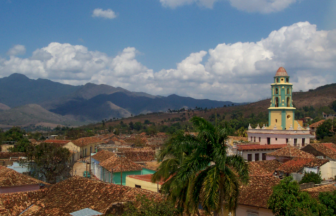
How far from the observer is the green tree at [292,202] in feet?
39.8

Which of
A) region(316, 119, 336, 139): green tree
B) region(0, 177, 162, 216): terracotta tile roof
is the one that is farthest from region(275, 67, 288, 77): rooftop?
region(0, 177, 162, 216): terracotta tile roof

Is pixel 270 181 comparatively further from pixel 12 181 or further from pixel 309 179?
pixel 12 181

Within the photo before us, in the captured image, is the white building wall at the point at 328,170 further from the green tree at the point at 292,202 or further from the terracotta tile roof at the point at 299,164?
the green tree at the point at 292,202

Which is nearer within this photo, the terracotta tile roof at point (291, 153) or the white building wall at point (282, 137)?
the terracotta tile roof at point (291, 153)

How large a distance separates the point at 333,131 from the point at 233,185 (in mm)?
51068

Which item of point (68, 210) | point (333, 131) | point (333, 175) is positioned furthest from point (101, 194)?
point (333, 131)

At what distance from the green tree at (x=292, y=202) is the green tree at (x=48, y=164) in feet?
78.3

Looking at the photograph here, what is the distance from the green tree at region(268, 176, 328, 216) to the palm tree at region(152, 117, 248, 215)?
2765mm

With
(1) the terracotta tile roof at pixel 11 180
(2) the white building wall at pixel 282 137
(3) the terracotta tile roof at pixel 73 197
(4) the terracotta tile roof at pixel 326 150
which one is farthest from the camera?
(2) the white building wall at pixel 282 137

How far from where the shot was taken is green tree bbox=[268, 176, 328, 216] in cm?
1214

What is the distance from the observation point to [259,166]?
2431cm

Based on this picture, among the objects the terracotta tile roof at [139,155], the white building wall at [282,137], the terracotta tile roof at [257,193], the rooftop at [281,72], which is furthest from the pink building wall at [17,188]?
the rooftop at [281,72]

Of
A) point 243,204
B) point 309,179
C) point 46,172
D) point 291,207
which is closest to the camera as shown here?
point 291,207

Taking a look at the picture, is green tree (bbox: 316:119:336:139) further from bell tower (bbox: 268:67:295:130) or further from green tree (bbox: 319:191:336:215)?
green tree (bbox: 319:191:336:215)
